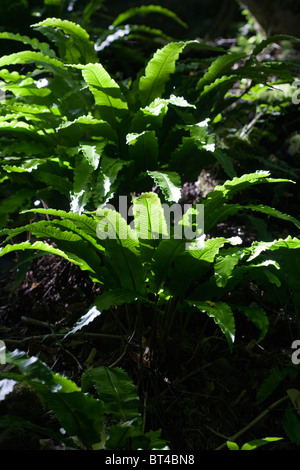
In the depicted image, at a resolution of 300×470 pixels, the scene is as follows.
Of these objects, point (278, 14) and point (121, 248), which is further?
point (278, 14)

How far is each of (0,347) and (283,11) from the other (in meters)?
3.59

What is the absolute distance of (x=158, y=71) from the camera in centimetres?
198

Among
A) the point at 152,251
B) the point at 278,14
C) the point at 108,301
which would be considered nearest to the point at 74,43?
the point at 152,251

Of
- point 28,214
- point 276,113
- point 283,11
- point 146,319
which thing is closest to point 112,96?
point 28,214

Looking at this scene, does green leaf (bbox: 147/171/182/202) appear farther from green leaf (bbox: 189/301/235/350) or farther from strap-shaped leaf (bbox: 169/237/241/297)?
green leaf (bbox: 189/301/235/350)

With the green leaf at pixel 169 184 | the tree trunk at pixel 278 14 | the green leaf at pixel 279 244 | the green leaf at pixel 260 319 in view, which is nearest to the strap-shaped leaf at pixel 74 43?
the green leaf at pixel 169 184

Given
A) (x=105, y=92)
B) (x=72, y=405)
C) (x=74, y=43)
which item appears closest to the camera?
(x=72, y=405)

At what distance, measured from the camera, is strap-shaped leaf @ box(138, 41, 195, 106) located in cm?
192

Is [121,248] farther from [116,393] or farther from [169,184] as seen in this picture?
[116,393]

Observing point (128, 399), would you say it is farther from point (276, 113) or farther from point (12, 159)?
point (276, 113)

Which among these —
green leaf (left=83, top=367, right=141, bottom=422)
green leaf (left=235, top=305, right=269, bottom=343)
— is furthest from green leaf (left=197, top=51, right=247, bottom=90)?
green leaf (left=83, top=367, right=141, bottom=422)

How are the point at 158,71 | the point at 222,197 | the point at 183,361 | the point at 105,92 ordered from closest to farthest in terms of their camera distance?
the point at 222,197, the point at 183,361, the point at 105,92, the point at 158,71

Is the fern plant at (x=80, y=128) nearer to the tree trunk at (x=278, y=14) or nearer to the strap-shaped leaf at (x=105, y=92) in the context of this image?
the strap-shaped leaf at (x=105, y=92)

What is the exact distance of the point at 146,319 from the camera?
1.88m
